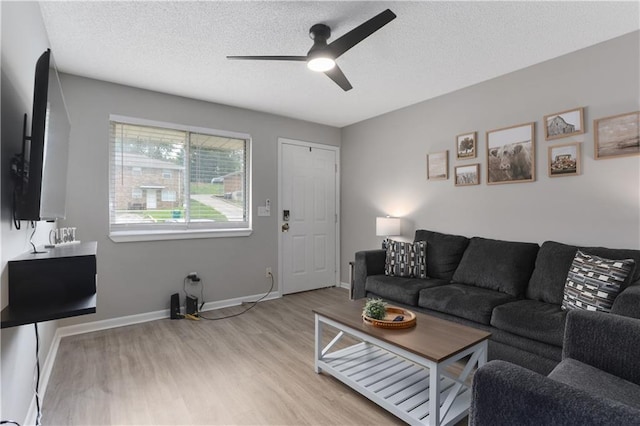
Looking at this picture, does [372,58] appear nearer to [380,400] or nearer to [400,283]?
[400,283]

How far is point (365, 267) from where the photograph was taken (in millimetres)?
3426

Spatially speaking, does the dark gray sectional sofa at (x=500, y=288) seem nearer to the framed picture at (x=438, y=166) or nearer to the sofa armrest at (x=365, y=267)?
the sofa armrest at (x=365, y=267)

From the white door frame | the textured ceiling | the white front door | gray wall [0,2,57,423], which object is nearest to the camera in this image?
gray wall [0,2,57,423]

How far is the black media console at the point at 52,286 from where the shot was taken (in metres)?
1.35

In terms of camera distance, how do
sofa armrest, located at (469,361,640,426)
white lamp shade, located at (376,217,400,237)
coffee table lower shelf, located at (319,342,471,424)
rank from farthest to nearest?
white lamp shade, located at (376,217,400,237) → coffee table lower shelf, located at (319,342,471,424) → sofa armrest, located at (469,361,640,426)

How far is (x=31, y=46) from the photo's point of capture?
1.82m

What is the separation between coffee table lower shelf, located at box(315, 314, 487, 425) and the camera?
170cm

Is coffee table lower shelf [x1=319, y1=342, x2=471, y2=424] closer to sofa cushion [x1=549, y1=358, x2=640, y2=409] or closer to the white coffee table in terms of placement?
the white coffee table

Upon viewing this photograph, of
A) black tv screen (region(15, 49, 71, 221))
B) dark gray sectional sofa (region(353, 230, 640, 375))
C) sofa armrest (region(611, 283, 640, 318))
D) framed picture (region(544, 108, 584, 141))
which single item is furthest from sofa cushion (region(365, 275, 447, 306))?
black tv screen (region(15, 49, 71, 221))

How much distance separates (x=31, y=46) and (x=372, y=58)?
232 centimetres

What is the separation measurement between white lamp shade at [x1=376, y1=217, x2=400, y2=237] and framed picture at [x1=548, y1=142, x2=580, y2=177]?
1.66 metres

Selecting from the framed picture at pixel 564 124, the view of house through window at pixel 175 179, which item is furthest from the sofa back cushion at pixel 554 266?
the view of house through window at pixel 175 179

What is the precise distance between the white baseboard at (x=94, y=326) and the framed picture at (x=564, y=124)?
3.55m

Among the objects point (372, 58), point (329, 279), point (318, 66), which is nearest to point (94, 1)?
point (318, 66)
